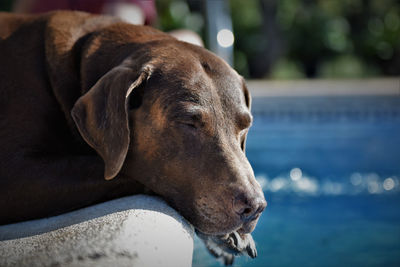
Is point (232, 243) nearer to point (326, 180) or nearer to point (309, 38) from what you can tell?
point (326, 180)

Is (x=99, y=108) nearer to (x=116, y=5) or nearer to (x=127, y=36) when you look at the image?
(x=127, y=36)

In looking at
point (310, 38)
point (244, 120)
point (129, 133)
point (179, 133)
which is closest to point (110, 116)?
point (129, 133)

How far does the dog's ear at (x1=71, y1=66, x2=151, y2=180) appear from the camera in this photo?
2.56 m

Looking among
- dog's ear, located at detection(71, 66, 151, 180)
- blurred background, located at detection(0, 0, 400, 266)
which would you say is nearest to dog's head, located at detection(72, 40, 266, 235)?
dog's ear, located at detection(71, 66, 151, 180)

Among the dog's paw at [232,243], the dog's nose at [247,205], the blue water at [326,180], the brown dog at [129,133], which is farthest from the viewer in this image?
the blue water at [326,180]

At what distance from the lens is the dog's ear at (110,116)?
256 centimetres

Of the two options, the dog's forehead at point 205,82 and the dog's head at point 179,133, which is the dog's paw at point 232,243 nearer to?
the dog's head at point 179,133

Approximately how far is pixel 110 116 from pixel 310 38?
1699cm

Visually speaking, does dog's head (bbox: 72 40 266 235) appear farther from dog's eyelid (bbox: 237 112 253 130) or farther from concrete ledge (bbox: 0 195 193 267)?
concrete ledge (bbox: 0 195 193 267)

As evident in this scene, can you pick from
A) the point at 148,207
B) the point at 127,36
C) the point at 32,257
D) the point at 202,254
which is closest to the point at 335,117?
the point at 202,254

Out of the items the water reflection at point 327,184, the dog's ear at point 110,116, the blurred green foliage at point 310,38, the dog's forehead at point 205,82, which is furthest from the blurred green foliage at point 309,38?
the dog's ear at point 110,116

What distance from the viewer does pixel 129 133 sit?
2.58 metres

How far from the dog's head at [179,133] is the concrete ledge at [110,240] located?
158 mm

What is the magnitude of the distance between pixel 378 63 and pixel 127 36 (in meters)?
16.1
